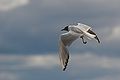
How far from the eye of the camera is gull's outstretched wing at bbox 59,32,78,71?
86.8 ft

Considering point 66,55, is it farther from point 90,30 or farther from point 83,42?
point 90,30

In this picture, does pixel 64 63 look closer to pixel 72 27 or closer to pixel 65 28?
pixel 72 27

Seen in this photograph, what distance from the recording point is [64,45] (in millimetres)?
27672

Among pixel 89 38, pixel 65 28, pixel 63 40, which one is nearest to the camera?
pixel 89 38

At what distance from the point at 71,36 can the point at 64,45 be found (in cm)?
55

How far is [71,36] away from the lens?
91.0 feet

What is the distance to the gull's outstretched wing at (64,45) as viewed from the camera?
2645 centimetres

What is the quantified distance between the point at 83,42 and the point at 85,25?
2.90 meters

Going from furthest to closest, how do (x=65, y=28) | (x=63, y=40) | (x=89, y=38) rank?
(x=65, y=28), (x=63, y=40), (x=89, y=38)

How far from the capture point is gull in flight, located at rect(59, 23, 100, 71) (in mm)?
26547

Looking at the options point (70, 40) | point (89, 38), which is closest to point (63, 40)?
point (70, 40)

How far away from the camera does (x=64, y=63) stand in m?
26.3

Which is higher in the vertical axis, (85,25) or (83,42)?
(85,25)

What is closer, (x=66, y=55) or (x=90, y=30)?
(x=66, y=55)
